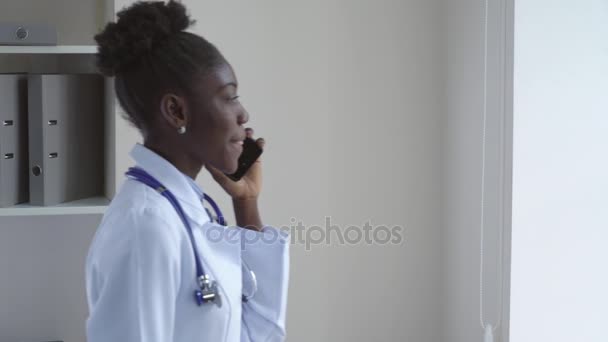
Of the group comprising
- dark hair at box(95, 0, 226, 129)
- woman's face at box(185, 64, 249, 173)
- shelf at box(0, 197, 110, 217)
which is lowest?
shelf at box(0, 197, 110, 217)

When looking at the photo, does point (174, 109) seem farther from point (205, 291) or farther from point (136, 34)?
point (205, 291)

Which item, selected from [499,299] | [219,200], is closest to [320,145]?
[219,200]

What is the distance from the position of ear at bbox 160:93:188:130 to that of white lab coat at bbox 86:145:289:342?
0.07m

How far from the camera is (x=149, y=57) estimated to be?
1128mm

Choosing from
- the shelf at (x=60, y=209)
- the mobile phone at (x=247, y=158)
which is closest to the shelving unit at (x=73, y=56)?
the shelf at (x=60, y=209)

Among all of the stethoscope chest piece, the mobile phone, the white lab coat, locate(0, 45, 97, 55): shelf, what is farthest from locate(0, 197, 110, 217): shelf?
the stethoscope chest piece

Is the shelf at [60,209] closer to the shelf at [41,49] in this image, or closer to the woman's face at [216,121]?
the shelf at [41,49]

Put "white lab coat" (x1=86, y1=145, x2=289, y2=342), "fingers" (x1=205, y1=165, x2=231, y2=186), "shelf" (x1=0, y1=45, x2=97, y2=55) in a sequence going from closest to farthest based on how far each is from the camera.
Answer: "white lab coat" (x1=86, y1=145, x2=289, y2=342) → "fingers" (x1=205, y1=165, x2=231, y2=186) → "shelf" (x1=0, y1=45, x2=97, y2=55)

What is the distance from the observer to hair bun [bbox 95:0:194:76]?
1128mm

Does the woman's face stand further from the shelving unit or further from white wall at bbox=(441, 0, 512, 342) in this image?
white wall at bbox=(441, 0, 512, 342)

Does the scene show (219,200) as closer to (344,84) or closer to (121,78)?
(344,84)

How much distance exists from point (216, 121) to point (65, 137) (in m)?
0.94

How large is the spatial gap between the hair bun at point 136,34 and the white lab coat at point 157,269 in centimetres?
13

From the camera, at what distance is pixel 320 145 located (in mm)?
2316
